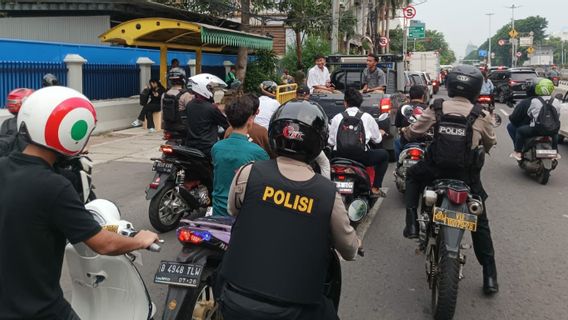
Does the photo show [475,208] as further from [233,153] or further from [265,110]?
[265,110]

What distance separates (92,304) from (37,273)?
0.82 m

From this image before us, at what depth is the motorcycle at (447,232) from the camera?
406cm

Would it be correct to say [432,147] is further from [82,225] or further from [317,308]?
[82,225]

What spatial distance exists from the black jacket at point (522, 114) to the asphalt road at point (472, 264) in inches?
46.4

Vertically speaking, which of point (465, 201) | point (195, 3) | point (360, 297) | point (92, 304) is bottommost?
point (360, 297)

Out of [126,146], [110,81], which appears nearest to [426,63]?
[110,81]

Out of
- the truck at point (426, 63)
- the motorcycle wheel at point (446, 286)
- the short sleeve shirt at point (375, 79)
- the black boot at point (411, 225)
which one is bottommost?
the motorcycle wheel at point (446, 286)

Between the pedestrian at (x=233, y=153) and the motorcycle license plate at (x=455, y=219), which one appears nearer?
the pedestrian at (x=233, y=153)

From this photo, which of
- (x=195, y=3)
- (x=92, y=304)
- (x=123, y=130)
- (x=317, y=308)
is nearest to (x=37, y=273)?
(x=92, y=304)

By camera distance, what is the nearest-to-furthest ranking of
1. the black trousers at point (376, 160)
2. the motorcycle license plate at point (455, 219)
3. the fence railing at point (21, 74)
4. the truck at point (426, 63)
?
the motorcycle license plate at point (455, 219)
the black trousers at point (376, 160)
the fence railing at point (21, 74)
the truck at point (426, 63)

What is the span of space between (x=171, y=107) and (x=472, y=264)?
4.16 meters

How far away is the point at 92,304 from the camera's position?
305cm

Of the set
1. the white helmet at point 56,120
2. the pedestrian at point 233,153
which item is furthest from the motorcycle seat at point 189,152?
the white helmet at point 56,120

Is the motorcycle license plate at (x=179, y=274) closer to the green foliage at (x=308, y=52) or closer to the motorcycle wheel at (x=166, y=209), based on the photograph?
the motorcycle wheel at (x=166, y=209)
